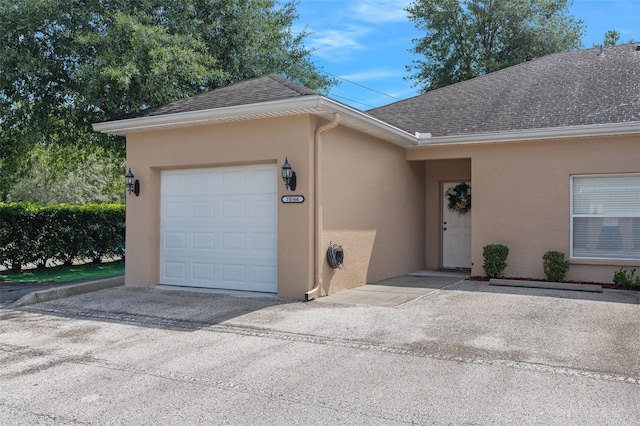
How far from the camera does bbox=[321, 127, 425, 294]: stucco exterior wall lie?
857cm

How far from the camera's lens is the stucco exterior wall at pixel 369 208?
28.1ft

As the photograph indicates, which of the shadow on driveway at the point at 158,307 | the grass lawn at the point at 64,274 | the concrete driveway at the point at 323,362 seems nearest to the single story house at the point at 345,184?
the shadow on driveway at the point at 158,307

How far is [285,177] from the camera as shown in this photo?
800 cm

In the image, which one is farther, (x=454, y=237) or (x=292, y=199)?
(x=454, y=237)

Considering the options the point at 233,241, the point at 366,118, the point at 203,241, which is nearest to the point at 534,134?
the point at 366,118

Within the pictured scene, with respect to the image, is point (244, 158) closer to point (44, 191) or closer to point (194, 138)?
point (194, 138)

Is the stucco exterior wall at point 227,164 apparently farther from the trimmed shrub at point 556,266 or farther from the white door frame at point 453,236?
the white door frame at point 453,236

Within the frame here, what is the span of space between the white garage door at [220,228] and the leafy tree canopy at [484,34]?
58.0 ft

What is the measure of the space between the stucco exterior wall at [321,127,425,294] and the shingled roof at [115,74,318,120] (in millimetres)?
954

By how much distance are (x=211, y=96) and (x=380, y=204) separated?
3.75 meters

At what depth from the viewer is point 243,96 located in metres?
8.63

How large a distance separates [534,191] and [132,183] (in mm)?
7395

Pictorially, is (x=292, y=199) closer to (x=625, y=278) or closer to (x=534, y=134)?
(x=534, y=134)

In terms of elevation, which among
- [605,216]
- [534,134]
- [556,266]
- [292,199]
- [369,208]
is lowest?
[556,266]
